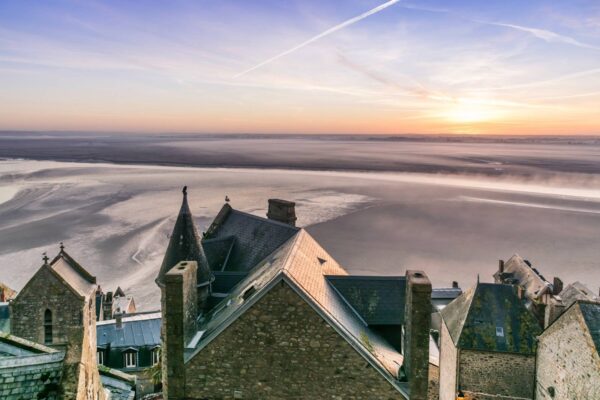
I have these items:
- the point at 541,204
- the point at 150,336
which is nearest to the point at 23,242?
the point at 150,336

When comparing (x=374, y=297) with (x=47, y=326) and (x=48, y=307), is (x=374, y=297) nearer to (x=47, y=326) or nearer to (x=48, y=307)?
(x=48, y=307)

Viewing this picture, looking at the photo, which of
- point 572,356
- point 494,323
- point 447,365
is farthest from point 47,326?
point 572,356

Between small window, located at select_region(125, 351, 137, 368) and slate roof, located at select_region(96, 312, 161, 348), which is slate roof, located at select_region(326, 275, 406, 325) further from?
small window, located at select_region(125, 351, 137, 368)

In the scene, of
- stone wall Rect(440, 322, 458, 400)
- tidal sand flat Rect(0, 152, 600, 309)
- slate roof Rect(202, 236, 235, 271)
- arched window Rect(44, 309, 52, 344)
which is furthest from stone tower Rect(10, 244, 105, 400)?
stone wall Rect(440, 322, 458, 400)

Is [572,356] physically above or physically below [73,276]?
below

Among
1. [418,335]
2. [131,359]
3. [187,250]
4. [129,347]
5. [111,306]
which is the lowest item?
[131,359]

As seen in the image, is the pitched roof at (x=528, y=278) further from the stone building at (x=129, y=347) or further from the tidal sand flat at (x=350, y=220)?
the stone building at (x=129, y=347)
